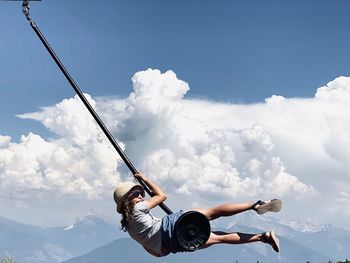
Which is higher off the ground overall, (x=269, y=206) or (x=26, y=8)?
(x=26, y=8)

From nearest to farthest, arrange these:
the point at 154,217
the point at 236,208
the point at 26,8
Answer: the point at 26,8 < the point at 236,208 < the point at 154,217

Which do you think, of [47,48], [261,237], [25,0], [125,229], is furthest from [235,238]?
[25,0]

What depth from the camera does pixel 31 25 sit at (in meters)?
11.0

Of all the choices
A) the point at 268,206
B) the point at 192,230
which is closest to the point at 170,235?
the point at 192,230

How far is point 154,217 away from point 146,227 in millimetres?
323

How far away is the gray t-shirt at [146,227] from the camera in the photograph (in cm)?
1178

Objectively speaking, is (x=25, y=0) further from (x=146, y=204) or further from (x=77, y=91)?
(x=146, y=204)

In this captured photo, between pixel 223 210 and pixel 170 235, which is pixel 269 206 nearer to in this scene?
pixel 223 210

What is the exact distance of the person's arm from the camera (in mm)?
11664

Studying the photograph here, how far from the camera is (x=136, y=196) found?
1185cm

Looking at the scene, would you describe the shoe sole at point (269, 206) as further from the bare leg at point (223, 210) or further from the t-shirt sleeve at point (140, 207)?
the t-shirt sleeve at point (140, 207)

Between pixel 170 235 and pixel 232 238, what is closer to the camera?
pixel 170 235

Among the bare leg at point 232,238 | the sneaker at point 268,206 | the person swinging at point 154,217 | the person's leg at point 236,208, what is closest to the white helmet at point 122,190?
the person swinging at point 154,217

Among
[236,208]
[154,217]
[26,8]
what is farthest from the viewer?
[154,217]
